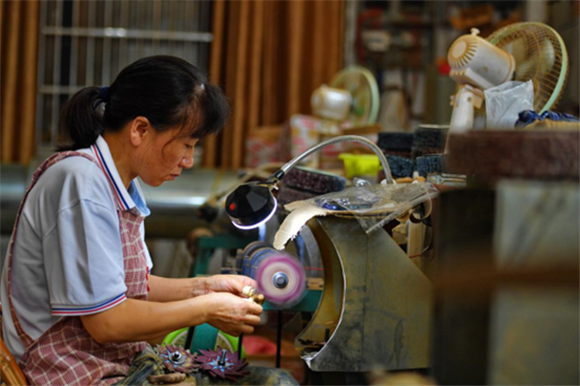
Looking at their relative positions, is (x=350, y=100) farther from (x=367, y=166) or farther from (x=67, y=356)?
(x=67, y=356)

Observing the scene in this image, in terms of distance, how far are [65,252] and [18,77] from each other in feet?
13.9

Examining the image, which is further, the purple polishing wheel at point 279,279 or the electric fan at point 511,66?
the electric fan at point 511,66

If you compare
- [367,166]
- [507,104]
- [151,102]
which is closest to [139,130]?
[151,102]

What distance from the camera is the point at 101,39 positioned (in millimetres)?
5324

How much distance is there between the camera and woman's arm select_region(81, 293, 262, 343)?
1.32 m

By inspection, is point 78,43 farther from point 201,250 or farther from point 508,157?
point 508,157

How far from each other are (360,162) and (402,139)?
0.23m

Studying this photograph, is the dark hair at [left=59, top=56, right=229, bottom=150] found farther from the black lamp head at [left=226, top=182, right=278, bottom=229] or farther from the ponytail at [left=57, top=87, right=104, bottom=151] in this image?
the black lamp head at [left=226, top=182, right=278, bottom=229]

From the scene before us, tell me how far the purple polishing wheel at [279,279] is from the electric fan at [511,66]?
0.68m

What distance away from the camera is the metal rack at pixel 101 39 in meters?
5.25

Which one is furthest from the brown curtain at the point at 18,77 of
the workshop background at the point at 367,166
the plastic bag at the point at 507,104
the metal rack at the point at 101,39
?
the plastic bag at the point at 507,104

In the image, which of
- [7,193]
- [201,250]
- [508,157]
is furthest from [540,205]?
[7,193]

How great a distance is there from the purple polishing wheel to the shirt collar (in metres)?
0.43

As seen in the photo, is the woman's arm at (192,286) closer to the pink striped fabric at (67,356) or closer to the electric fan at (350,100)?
the pink striped fabric at (67,356)
